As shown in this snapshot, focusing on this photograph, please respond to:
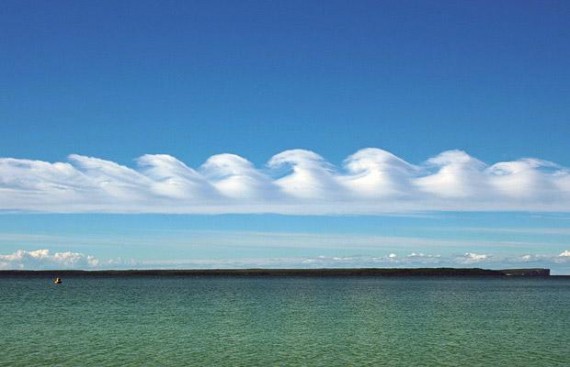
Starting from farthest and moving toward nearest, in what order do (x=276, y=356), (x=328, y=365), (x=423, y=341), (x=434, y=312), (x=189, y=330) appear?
1. (x=434, y=312)
2. (x=189, y=330)
3. (x=423, y=341)
4. (x=276, y=356)
5. (x=328, y=365)

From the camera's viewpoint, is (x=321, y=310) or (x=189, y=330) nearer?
(x=189, y=330)

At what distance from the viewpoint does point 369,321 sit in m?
75.4

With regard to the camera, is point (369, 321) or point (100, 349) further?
point (369, 321)

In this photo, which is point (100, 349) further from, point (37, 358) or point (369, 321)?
point (369, 321)

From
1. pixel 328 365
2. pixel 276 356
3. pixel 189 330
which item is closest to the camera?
pixel 328 365

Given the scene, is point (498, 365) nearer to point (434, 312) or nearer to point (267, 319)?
point (267, 319)

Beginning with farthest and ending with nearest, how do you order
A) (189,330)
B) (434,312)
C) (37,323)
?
1. (434,312)
2. (37,323)
3. (189,330)

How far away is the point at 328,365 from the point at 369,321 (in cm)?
3091

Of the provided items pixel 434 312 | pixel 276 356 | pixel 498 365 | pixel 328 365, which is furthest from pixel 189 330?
pixel 434 312

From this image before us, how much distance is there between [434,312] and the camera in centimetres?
9181

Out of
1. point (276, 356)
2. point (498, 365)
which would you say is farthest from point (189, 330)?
point (498, 365)

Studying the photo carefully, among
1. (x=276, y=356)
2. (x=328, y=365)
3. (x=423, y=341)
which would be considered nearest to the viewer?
(x=328, y=365)

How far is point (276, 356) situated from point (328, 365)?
5.11 m

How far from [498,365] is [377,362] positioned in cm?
819
